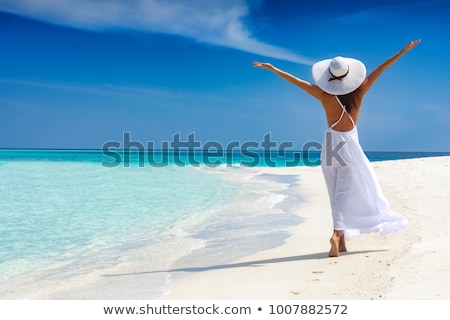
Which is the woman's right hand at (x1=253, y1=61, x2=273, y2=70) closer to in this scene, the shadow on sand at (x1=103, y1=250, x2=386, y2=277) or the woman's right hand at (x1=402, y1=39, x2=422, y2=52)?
the woman's right hand at (x1=402, y1=39, x2=422, y2=52)

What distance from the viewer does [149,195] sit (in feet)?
40.1

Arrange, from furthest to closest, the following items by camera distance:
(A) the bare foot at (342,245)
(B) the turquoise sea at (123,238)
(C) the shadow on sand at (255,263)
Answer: (A) the bare foot at (342,245) < (C) the shadow on sand at (255,263) < (B) the turquoise sea at (123,238)

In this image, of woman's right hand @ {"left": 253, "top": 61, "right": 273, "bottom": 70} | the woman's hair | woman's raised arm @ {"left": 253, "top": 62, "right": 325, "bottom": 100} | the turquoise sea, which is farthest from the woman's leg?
woman's right hand @ {"left": 253, "top": 61, "right": 273, "bottom": 70}

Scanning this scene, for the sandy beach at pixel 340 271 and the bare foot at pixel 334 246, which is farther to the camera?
the bare foot at pixel 334 246

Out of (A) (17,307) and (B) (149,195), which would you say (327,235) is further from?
(B) (149,195)

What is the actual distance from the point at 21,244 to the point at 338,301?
4.42m

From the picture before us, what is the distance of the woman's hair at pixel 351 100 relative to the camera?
485 centimetres

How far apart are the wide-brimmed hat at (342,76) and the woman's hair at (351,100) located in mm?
105

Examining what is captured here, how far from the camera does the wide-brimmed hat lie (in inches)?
185

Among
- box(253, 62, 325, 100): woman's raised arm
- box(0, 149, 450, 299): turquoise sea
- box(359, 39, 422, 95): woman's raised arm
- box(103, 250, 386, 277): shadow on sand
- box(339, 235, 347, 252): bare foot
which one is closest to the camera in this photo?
box(0, 149, 450, 299): turquoise sea

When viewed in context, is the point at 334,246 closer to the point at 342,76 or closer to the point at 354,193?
the point at 354,193

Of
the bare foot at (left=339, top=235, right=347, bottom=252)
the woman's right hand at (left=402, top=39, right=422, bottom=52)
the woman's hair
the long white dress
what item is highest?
the woman's right hand at (left=402, top=39, right=422, bottom=52)

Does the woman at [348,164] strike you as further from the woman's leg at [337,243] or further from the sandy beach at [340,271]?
the sandy beach at [340,271]

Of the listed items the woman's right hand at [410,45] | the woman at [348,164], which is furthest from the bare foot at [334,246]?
the woman's right hand at [410,45]
